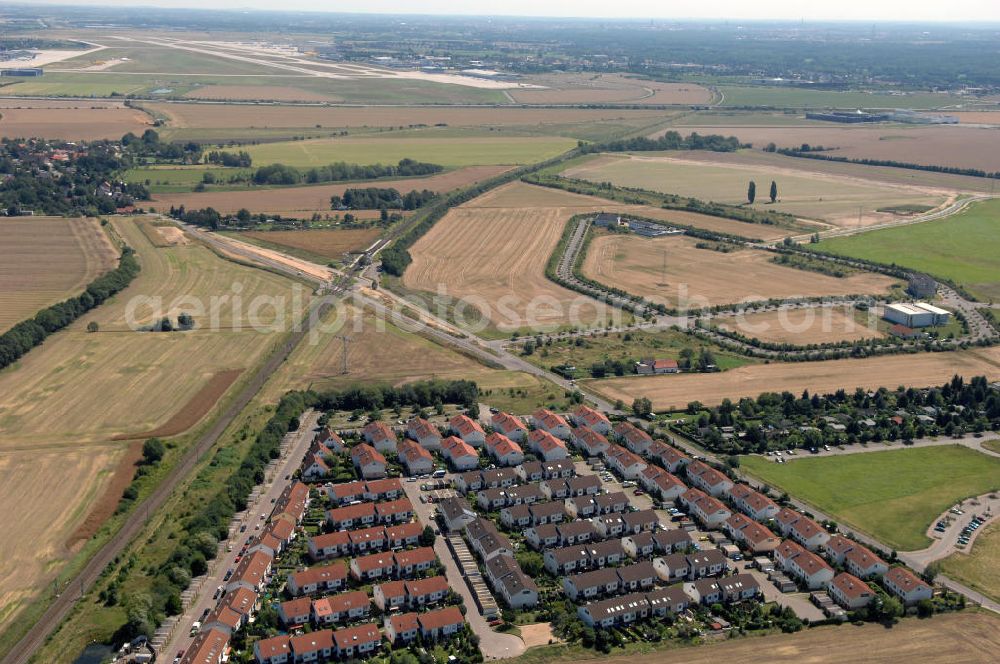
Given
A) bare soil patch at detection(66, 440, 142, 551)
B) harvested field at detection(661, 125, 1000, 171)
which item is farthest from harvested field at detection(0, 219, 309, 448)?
harvested field at detection(661, 125, 1000, 171)

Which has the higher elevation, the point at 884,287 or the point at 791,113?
the point at 791,113

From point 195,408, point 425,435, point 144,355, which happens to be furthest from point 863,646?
point 144,355

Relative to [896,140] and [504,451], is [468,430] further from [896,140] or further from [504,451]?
[896,140]

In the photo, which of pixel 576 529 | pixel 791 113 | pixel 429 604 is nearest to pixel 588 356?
pixel 576 529

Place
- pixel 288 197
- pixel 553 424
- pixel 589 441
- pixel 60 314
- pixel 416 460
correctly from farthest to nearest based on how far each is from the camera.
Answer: pixel 288 197, pixel 60 314, pixel 553 424, pixel 589 441, pixel 416 460

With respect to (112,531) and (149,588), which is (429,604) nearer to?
(149,588)

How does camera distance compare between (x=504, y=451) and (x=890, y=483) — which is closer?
(x=890, y=483)

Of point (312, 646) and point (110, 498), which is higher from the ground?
point (110, 498)
